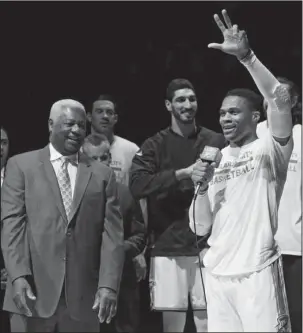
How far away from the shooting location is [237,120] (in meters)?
3.85

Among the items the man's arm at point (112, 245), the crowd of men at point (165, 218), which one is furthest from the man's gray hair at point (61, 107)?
the man's arm at point (112, 245)

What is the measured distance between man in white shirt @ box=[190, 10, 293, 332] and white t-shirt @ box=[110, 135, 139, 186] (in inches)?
52.5

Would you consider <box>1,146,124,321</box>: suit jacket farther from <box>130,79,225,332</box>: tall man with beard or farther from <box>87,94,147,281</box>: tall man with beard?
<box>87,94,147,281</box>: tall man with beard

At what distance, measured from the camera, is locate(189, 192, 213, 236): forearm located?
12.5ft

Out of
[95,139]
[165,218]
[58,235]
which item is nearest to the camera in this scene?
[58,235]

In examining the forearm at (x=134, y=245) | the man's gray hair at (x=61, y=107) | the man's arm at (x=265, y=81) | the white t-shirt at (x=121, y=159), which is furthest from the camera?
the white t-shirt at (x=121, y=159)

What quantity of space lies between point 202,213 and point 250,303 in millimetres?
501

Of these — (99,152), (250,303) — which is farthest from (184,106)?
(250,303)

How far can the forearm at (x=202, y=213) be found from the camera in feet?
12.5

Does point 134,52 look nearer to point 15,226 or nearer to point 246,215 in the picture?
point 15,226

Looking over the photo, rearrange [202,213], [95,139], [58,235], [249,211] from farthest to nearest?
[95,139]
[58,235]
[202,213]
[249,211]

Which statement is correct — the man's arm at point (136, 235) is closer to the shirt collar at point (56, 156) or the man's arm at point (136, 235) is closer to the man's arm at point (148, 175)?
the man's arm at point (148, 175)

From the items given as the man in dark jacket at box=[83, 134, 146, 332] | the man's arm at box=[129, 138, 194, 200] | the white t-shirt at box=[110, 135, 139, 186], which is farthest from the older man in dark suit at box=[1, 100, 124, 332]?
the white t-shirt at box=[110, 135, 139, 186]

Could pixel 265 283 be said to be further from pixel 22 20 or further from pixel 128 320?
pixel 22 20
